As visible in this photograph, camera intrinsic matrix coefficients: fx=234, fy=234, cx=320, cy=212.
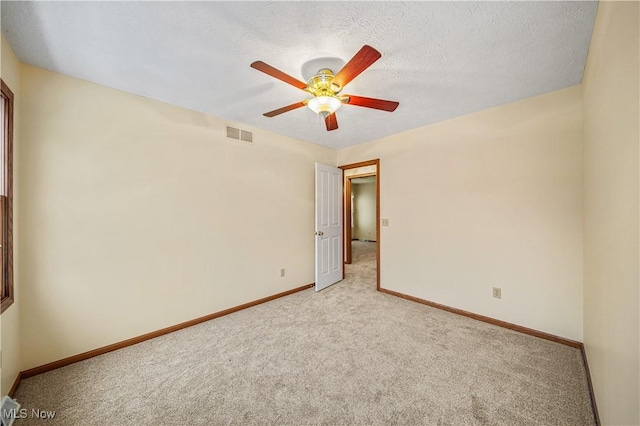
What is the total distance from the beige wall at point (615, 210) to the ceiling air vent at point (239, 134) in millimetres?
3072

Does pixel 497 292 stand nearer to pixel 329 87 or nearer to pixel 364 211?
pixel 329 87

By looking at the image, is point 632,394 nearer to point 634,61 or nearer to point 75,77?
point 634,61

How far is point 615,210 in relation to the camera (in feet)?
3.74

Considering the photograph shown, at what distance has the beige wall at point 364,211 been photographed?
8.82 metres

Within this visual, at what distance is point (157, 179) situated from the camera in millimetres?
2404

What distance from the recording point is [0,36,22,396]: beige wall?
1536mm

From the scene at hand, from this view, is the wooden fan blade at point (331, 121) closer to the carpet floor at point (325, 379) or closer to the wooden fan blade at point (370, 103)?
the wooden fan blade at point (370, 103)

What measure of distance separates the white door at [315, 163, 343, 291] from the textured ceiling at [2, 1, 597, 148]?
1700mm

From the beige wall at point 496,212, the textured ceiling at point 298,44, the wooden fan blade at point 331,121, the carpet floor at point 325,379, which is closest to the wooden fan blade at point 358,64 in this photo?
the textured ceiling at point 298,44

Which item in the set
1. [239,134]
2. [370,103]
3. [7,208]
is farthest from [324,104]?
[7,208]

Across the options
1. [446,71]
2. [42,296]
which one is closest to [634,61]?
[446,71]

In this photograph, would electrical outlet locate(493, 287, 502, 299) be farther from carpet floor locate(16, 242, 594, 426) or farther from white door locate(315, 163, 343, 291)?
white door locate(315, 163, 343, 291)

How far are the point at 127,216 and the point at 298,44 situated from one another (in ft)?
7.09

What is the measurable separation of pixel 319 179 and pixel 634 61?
10.3 ft
